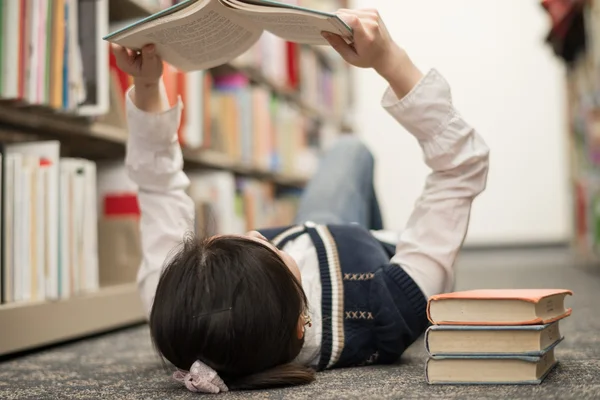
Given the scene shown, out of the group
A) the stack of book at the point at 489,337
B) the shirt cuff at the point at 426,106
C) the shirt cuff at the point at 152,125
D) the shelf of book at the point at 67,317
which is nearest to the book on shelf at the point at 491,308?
the stack of book at the point at 489,337

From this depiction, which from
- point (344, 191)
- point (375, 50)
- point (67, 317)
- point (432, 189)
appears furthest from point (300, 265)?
point (67, 317)

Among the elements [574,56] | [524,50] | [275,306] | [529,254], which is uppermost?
[524,50]

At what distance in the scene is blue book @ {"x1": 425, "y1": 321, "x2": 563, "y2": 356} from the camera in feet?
2.54

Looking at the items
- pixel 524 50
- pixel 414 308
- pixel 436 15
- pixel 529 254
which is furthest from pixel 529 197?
pixel 414 308

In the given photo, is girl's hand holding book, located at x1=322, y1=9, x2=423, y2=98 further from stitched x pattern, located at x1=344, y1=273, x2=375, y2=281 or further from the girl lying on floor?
stitched x pattern, located at x1=344, y1=273, x2=375, y2=281

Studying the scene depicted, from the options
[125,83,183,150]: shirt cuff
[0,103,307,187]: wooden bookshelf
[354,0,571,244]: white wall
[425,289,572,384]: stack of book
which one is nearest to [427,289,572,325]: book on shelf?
[425,289,572,384]: stack of book

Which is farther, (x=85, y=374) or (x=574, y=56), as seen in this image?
(x=574, y=56)

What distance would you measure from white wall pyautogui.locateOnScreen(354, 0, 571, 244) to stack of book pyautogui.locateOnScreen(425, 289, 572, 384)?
3.32m

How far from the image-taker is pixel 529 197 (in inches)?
159

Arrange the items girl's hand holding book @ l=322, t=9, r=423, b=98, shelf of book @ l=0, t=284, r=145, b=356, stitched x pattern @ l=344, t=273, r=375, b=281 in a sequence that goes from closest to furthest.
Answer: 1. girl's hand holding book @ l=322, t=9, r=423, b=98
2. stitched x pattern @ l=344, t=273, r=375, b=281
3. shelf of book @ l=0, t=284, r=145, b=356

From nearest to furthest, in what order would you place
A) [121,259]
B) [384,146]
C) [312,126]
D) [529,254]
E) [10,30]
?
[10,30] → [121,259] → [312,126] → [529,254] → [384,146]

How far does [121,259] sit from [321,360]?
89cm

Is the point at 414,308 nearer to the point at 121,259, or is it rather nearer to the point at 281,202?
the point at 121,259

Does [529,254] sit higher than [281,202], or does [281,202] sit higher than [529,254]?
[281,202]
